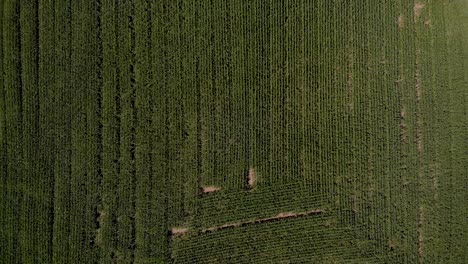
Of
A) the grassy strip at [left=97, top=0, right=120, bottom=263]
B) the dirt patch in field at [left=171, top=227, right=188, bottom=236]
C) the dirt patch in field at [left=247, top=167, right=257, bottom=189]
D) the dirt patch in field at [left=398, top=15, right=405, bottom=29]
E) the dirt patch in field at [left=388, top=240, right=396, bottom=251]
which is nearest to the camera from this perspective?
the grassy strip at [left=97, top=0, right=120, bottom=263]

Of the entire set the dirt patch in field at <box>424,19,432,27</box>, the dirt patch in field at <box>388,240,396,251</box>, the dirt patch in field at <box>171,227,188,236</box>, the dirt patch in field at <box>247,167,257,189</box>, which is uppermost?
the dirt patch in field at <box>424,19,432,27</box>

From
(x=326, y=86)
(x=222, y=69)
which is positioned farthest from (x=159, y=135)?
(x=326, y=86)

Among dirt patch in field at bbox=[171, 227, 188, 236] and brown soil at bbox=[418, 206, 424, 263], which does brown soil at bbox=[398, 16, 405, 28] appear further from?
dirt patch in field at bbox=[171, 227, 188, 236]

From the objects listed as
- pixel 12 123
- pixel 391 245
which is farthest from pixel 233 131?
pixel 12 123

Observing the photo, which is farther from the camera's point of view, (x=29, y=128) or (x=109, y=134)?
(x=109, y=134)

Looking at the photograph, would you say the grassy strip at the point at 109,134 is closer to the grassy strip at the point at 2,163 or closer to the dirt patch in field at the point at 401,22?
the grassy strip at the point at 2,163

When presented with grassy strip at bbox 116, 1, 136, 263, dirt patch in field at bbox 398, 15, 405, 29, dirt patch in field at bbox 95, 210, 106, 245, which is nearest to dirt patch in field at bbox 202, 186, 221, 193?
grassy strip at bbox 116, 1, 136, 263

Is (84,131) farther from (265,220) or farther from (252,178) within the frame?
(265,220)
